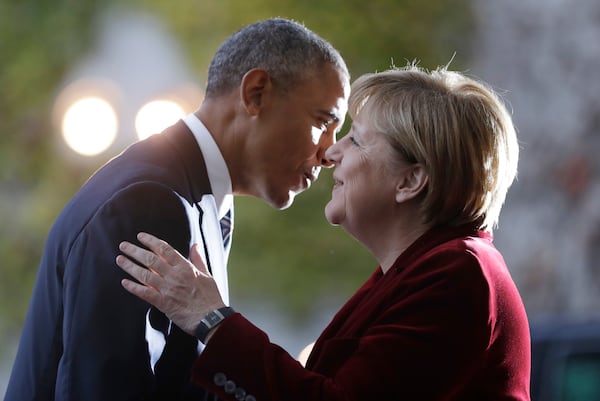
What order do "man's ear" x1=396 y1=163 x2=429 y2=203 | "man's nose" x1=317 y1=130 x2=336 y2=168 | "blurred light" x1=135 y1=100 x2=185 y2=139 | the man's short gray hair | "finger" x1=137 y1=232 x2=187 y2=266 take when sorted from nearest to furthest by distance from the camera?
1. "finger" x1=137 y1=232 x2=187 y2=266
2. "man's ear" x1=396 y1=163 x2=429 y2=203
3. the man's short gray hair
4. "man's nose" x1=317 y1=130 x2=336 y2=168
5. "blurred light" x1=135 y1=100 x2=185 y2=139

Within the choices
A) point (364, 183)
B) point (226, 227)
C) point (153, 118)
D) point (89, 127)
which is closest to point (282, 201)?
point (226, 227)

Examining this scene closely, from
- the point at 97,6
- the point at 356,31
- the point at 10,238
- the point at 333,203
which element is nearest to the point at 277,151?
the point at 333,203

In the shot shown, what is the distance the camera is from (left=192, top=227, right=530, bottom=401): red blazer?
1697 millimetres

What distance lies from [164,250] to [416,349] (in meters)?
0.47

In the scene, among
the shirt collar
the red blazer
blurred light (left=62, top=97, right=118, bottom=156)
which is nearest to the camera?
the red blazer

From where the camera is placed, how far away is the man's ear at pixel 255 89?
2.33 metres

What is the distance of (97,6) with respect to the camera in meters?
7.75

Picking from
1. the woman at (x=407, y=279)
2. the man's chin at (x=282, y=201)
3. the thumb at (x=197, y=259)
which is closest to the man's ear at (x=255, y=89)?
the man's chin at (x=282, y=201)

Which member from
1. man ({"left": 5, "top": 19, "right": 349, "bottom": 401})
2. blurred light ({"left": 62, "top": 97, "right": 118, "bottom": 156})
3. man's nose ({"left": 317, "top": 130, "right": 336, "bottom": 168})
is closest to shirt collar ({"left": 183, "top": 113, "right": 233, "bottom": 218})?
man ({"left": 5, "top": 19, "right": 349, "bottom": 401})

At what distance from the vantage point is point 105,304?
1.84 meters

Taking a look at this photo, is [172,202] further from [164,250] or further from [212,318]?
[212,318]

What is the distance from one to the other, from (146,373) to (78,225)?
0.32 meters

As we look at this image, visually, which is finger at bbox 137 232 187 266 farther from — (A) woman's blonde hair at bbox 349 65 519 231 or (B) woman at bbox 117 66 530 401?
(A) woman's blonde hair at bbox 349 65 519 231

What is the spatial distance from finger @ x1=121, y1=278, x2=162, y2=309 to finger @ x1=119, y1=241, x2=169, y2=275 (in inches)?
1.5
